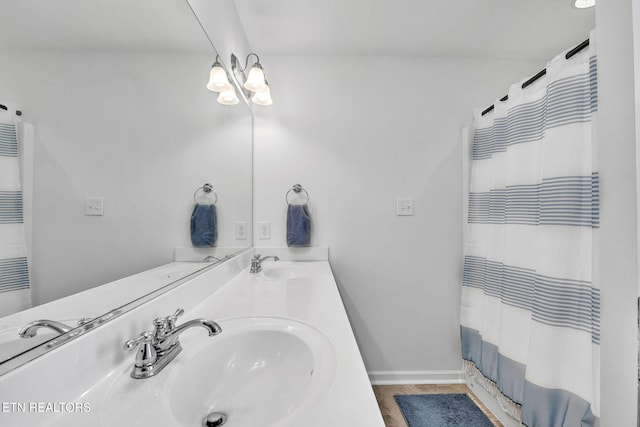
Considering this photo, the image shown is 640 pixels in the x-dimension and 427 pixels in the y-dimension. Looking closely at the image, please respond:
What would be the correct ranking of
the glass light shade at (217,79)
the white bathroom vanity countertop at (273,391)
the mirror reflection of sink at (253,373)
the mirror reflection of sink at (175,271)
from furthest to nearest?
the glass light shade at (217,79), the mirror reflection of sink at (175,271), the mirror reflection of sink at (253,373), the white bathroom vanity countertop at (273,391)

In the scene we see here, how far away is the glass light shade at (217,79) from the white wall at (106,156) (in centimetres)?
12

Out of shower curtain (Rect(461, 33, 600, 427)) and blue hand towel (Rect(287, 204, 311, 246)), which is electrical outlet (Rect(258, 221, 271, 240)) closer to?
blue hand towel (Rect(287, 204, 311, 246))

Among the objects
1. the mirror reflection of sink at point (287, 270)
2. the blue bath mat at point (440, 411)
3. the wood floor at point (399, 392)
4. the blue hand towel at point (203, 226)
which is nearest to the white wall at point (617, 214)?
the blue bath mat at point (440, 411)

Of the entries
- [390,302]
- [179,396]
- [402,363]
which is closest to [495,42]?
Result: [390,302]

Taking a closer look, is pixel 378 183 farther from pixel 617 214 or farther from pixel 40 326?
pixel 40 326

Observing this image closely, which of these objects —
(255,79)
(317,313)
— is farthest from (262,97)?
(317,313)

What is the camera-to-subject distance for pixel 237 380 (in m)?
0.66

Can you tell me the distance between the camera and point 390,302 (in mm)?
1738

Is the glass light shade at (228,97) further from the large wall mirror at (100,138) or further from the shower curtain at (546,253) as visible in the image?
the shower curtain at (546,253)

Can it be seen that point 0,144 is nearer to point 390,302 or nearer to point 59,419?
point 59,419

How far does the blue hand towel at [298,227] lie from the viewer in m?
1.65

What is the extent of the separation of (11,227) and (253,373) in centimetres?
59

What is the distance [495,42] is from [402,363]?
87.1 inches

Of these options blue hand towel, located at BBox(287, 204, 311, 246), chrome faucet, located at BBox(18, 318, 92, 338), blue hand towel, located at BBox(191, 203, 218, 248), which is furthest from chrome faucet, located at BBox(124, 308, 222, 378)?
blue hand towel, located at BBox(287, 204, 311, 246)
